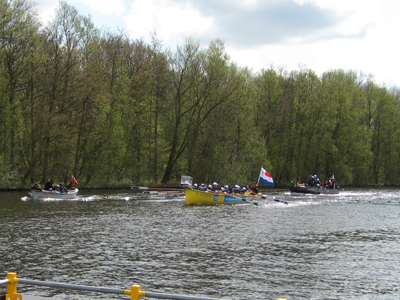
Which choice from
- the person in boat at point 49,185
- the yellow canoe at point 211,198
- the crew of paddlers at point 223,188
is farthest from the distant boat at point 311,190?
the person in boat at point 49,185

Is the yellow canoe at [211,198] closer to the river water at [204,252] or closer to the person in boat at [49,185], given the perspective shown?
the river water at [204,252]

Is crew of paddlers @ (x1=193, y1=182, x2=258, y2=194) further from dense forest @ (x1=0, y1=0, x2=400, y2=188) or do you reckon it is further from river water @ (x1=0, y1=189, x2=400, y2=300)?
dense forest @ (x1=0, y1=0, x2=400, y2=188)

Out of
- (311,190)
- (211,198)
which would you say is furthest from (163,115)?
(211,198)

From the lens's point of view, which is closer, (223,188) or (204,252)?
(204,252)

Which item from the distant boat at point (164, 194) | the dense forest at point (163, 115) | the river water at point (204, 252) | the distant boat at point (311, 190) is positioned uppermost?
the dense forest at point (163, 115)

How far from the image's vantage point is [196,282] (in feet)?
48.2

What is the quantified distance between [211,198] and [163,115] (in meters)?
27.7

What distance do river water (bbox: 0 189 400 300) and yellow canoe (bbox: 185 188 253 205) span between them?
6.86 meters

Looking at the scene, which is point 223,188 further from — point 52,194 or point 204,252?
point 204,252

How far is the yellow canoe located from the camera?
40.9 metres

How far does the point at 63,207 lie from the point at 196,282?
24102mm

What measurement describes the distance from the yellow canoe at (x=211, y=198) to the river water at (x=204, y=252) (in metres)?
6.86

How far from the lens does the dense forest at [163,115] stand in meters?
51.6

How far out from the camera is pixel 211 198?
140 ft
